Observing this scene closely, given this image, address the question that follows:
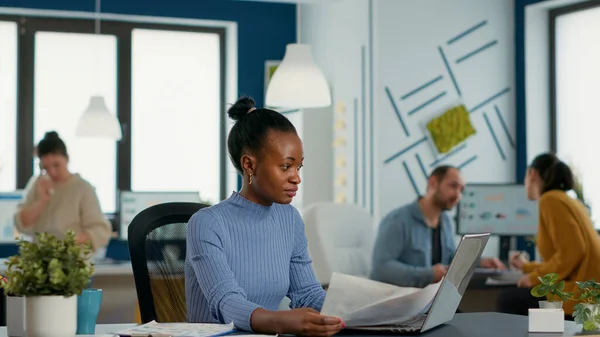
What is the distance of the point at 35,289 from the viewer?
1.90m

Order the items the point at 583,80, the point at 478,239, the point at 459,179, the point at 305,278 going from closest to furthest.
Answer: the point at 478,239 < the point at 305,278 < the point at 459,179 < the point at 583,80

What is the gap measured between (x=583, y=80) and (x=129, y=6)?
12.1 ft

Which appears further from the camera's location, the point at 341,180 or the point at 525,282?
the point at 341,180

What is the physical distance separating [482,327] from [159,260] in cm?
89

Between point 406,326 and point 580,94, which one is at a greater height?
point 580,94

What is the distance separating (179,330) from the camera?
1893 millimetres

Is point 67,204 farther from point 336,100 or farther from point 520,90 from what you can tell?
point 520,90

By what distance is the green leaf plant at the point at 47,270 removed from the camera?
1.89m

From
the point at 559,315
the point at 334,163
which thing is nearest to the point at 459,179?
the point at 334,163

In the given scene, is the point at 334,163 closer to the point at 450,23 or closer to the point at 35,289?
the point at 450,23

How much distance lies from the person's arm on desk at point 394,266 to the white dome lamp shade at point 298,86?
2.50 ft

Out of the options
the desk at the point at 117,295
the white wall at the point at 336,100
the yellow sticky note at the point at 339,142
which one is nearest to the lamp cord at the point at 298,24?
the white wall at the point at 336,100

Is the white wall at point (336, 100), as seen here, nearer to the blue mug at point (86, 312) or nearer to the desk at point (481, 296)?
the desk at point (481, 296)

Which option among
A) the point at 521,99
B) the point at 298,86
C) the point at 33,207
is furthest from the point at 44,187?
the point at 521,99
